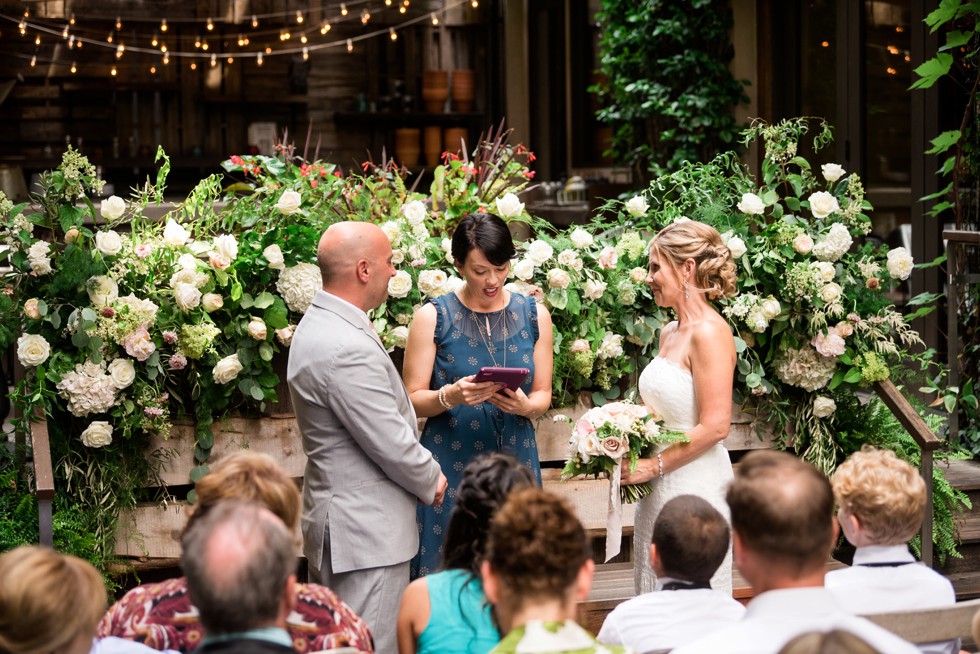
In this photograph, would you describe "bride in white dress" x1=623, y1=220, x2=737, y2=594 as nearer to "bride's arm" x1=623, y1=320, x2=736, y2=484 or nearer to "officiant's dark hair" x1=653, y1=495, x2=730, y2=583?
"bride's arm" x1=623, y1=320, x2=736, y2=484

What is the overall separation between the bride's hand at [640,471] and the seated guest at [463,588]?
36.1 inches

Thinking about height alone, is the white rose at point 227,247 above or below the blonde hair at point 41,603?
above

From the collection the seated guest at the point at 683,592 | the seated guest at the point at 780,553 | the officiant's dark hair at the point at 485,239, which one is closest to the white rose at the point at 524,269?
the officiant's dark hair at the point at 485,239

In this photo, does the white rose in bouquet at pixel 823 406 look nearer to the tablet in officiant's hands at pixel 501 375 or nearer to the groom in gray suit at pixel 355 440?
the tablet in officiant's hands at pixel 501 375

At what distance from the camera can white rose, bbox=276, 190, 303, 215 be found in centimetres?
394

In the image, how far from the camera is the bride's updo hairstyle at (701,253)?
3.24 m

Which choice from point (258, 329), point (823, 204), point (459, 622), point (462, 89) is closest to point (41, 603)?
point (459, 622)

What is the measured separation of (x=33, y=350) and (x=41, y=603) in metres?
1.95

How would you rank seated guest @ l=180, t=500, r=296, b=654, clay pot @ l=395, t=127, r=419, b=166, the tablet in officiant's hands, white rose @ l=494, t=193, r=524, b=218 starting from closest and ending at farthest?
seated guest @ l=180, t=500, r=296, b=654 < the tablet in officiant's hands < white rose @ l=494, t=193, r=524, b=218 < clay pot @ l=395, t=127, r=419, b=166

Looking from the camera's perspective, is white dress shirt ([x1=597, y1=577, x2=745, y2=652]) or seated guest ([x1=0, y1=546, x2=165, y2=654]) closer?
seated guest ([x1=0, y1=546, x2=165, y2=654])

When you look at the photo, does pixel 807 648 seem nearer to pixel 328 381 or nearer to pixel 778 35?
pixel 328 381

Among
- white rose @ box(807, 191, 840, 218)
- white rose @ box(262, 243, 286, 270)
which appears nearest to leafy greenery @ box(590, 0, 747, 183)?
white rose @ box(807, 191, 840, 218)

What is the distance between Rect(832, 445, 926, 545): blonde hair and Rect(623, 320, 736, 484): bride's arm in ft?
2.76

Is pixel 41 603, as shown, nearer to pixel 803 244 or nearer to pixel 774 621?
pixel 774 621
